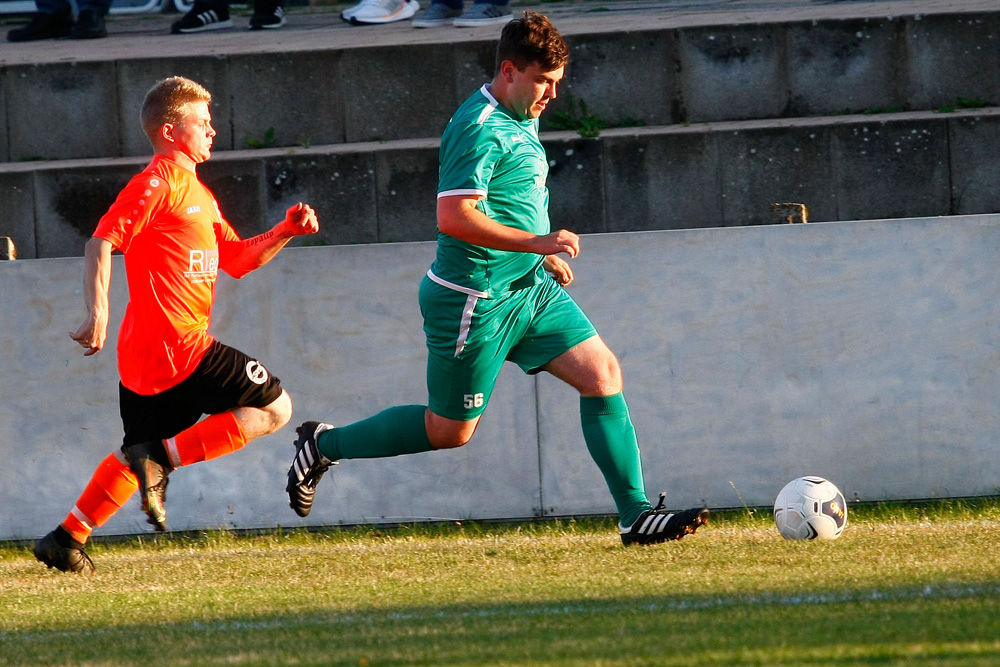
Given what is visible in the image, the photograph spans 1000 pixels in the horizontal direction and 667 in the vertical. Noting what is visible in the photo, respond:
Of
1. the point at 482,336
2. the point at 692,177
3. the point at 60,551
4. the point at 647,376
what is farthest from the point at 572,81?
the point at 60,551

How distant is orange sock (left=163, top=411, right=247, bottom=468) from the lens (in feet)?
17.3

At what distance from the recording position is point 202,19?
11.3 meters

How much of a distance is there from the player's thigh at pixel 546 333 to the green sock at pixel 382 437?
0.47 m

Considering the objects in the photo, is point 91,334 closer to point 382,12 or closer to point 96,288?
point 96,288

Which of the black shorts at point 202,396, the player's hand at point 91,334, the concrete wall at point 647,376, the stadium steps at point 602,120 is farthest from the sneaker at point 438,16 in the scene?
the player's hand at point 91,334

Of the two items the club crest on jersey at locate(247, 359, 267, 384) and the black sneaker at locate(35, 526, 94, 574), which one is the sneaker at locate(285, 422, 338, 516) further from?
the black sneaker at locate(35, 526, 94, 574)

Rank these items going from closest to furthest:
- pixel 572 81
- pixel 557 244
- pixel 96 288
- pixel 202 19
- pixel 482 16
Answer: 1. pixel 557 244
2. pixel 96 288
3. pixel 572 81
4. pixel 482 16
5. pixel 202 19

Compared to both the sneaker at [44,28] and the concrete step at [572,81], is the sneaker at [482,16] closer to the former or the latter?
the concrete step at [572,81]

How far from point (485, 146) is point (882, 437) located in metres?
2.64

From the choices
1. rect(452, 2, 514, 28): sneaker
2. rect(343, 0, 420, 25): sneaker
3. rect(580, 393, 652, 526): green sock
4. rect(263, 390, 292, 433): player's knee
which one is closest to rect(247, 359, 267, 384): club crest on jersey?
rect(263, 390, 292, 433): player's knee

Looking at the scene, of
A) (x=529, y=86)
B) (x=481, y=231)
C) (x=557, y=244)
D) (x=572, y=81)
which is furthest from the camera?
(x=572, y=81)

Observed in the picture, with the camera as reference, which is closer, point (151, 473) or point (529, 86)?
point (529, 86)

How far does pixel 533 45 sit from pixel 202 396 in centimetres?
190

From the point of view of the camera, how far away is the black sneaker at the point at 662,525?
4.87m
